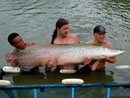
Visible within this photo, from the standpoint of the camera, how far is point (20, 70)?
14.5ft

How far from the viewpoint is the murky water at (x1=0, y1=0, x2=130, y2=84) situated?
6.72 metres

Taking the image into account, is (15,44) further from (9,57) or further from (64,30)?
(64,30)

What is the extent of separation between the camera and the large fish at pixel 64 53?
3801 millimetres

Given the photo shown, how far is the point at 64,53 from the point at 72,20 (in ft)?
18.6

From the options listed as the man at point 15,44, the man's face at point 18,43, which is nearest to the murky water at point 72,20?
the man at point 15,44

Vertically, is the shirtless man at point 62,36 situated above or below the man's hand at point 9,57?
above

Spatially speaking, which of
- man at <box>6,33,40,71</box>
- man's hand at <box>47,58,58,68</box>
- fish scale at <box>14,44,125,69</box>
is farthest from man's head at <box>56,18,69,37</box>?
man at <box>6,33,40,71</box>

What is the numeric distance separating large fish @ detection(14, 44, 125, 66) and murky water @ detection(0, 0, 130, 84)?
2.86ft

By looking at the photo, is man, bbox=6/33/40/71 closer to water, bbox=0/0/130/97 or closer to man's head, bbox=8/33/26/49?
man's head, bbox=8/33/26/49

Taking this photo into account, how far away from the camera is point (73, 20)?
9.27 meters

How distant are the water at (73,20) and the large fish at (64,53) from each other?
2.69 ft

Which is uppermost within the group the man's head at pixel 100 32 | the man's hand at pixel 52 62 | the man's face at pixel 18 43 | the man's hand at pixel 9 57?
the man's head at pixel 100 32

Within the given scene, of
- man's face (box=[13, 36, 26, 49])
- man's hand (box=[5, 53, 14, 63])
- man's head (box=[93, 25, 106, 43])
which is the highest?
man's head (box=[93, 25, 106, 43])

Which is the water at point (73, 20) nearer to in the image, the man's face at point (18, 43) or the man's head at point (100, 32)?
the man's face at point (18, 43)
